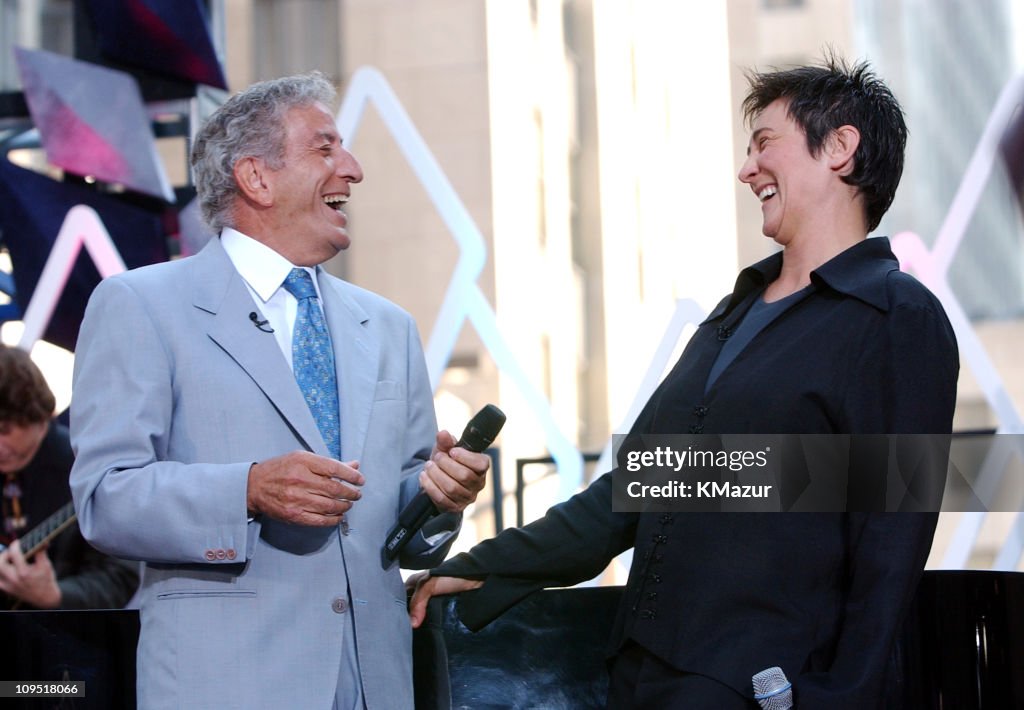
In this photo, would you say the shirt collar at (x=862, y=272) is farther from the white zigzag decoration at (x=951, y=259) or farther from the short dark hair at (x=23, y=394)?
the short dark hair at (x=23, y=394)

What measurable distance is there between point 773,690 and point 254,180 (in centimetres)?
99

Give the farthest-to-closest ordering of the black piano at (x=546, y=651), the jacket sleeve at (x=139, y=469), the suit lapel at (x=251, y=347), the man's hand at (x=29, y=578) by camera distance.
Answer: the man's hand at (x=29, y=578), the black piano at (x=546, y=651), the suit lapel at (x=251, y=347), the jacket sleeve at (x=139, y=469)

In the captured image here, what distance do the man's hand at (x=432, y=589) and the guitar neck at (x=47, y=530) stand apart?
1.84m

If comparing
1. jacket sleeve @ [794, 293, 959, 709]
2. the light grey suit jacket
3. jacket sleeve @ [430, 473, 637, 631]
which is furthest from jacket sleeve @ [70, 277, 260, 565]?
jacket sleeve @ [794, 293, 959, 709]

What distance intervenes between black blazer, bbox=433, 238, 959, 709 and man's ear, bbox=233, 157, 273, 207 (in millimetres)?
644

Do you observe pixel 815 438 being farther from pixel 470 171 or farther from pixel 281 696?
pixel 470 171

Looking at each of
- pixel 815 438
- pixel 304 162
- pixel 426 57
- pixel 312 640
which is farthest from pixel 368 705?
pixel 426 57

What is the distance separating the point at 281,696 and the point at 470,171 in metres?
2.50

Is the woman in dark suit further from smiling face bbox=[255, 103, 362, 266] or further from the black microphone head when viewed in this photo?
smiling face bbox=[255, 103, 362, 266]

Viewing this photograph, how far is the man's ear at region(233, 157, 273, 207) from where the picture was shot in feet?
5.98

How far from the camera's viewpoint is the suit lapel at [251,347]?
162 cm

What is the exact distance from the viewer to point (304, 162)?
6.07 feet

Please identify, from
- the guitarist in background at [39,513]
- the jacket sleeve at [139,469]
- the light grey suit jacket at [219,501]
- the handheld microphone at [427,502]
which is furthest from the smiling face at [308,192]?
the guitarist in background at [39,513]

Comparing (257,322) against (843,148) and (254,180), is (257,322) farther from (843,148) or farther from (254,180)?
(843,148)
